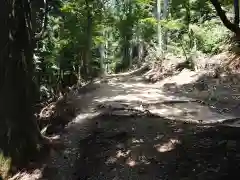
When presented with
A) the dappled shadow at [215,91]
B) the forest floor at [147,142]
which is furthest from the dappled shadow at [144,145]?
the dappled shadow at [215,91]

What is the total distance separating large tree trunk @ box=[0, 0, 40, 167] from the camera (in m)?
8.05

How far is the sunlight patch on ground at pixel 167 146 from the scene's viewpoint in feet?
25.0

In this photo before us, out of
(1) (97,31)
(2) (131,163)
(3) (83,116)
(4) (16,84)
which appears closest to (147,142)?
(2) (131,163)

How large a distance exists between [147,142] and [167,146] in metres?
0.56

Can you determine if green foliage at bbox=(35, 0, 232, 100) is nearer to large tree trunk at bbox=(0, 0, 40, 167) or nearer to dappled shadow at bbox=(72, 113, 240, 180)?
dappled shadow at bbox=(72, 113, 240, 180)

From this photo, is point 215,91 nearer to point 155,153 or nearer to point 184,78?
point 184,78

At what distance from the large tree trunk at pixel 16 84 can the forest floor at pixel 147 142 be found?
693 millimetres

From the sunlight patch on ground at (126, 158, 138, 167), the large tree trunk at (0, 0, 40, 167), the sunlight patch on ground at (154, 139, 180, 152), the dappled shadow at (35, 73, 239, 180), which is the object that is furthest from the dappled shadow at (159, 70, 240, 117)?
the large tree trunk at (0, 0, 40, 167)

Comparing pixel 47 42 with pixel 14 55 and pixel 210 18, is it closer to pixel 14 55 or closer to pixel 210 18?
pixel 210 18

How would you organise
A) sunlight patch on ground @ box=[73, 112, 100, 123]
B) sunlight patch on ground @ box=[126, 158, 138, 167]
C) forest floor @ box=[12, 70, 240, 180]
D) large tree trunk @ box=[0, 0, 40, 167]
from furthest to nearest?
sunlight patch on ground @ box=[73, 112, 100, 123]
large tree trunk @ box=[0, 0, 40, 167]
sunlight patch on ground @ box=[126, 158, 138, 167]
forest floor @ box=[12, 70, 240, 180]

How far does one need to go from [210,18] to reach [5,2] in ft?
62.7

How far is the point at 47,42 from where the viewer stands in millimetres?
26188

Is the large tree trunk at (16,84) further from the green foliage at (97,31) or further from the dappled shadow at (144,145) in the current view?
the green foliage at (97,31)

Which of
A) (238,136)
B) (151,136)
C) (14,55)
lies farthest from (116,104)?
(238,136)
